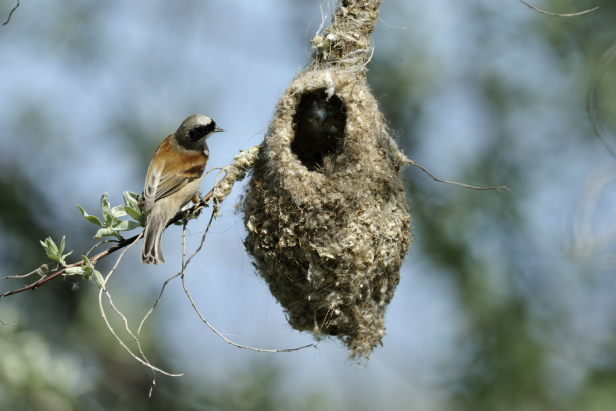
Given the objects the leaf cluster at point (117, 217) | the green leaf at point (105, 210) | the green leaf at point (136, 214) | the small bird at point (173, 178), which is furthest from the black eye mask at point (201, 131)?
the green leaf at point (105, 210)

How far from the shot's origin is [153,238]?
3.34m

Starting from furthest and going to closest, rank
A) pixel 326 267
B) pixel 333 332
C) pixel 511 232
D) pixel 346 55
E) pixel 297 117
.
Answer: pixel 511 232
pixel 297 117
pixel 346 55
pixel 333 332
pixel 326 267

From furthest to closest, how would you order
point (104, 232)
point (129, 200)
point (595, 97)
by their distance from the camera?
point (129, 200) < point (104, 232) < point (595, 97)

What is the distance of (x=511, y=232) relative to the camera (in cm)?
673

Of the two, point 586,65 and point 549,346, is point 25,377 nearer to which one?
point 549,346

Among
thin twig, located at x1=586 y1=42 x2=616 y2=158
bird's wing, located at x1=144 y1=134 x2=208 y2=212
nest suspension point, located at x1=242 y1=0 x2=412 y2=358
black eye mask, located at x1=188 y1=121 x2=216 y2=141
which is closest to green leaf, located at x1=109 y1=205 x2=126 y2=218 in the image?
bird's wing, located at x1=144 y1=134 x2=208 y2=212

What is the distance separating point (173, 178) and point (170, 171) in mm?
89

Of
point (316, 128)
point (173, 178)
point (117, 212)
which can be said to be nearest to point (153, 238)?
point (117, 212)

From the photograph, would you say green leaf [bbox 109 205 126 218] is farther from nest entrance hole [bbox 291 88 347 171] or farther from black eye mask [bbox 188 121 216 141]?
nest entrance hole [bbox 291 88 347 171]

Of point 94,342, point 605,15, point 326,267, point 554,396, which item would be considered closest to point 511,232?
point 554,396

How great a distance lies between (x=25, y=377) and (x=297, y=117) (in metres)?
3.36

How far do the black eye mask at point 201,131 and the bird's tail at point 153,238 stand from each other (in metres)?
1.13

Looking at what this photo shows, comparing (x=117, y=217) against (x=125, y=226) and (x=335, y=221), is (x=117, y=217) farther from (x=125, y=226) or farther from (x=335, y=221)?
(x=335, y=221)

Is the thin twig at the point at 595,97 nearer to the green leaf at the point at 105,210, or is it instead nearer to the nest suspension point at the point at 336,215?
the nest suspension point at the point at 336,215
